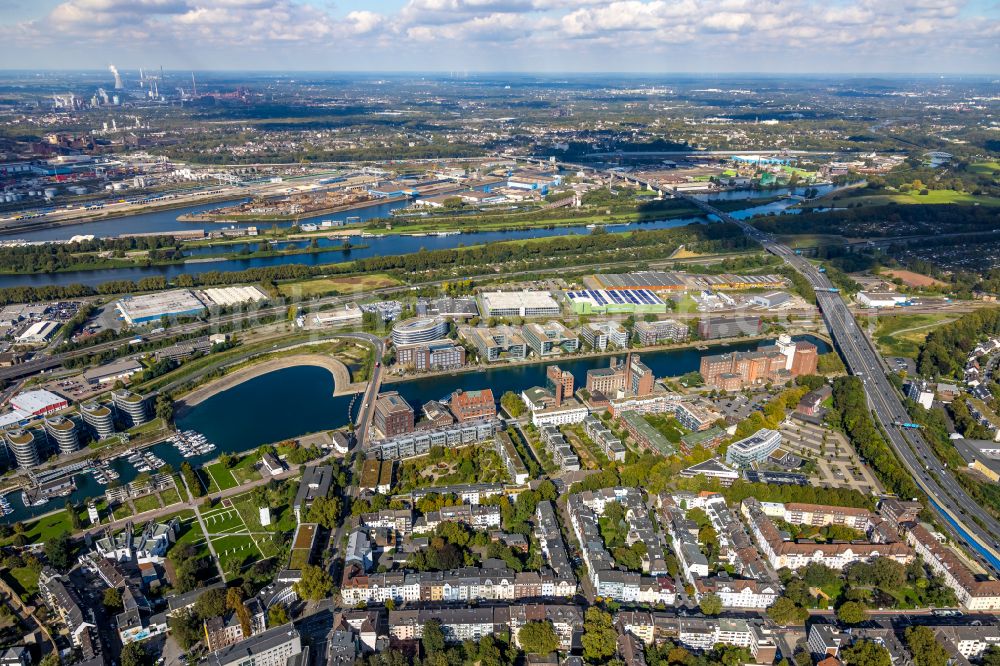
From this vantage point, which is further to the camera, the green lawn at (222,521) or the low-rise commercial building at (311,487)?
the low-rise commercial building at (311,487)

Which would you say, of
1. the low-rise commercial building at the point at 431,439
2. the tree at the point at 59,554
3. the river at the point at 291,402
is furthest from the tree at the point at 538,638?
the tree at the point at 59,554

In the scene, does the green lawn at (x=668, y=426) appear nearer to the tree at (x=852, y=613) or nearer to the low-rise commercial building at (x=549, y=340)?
the low-rise commercial building at (x=549, y=340)

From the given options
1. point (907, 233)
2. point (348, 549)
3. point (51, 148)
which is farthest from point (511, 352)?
point (51, 148)

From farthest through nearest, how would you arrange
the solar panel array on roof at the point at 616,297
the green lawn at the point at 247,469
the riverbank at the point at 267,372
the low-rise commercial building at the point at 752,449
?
the solar panel array on roof at the point at 616,297 < the riverbank at the point at 267,372 < the low-rise commercial building at the point at 752,449 < the green lawn at the point at 247,469

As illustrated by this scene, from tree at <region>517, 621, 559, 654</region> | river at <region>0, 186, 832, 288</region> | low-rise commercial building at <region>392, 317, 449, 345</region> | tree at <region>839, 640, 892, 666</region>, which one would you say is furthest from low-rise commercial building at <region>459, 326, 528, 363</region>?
tree at <region>839, 640, 892, 666</region>

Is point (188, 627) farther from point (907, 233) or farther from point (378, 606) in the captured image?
point (907, 233)
